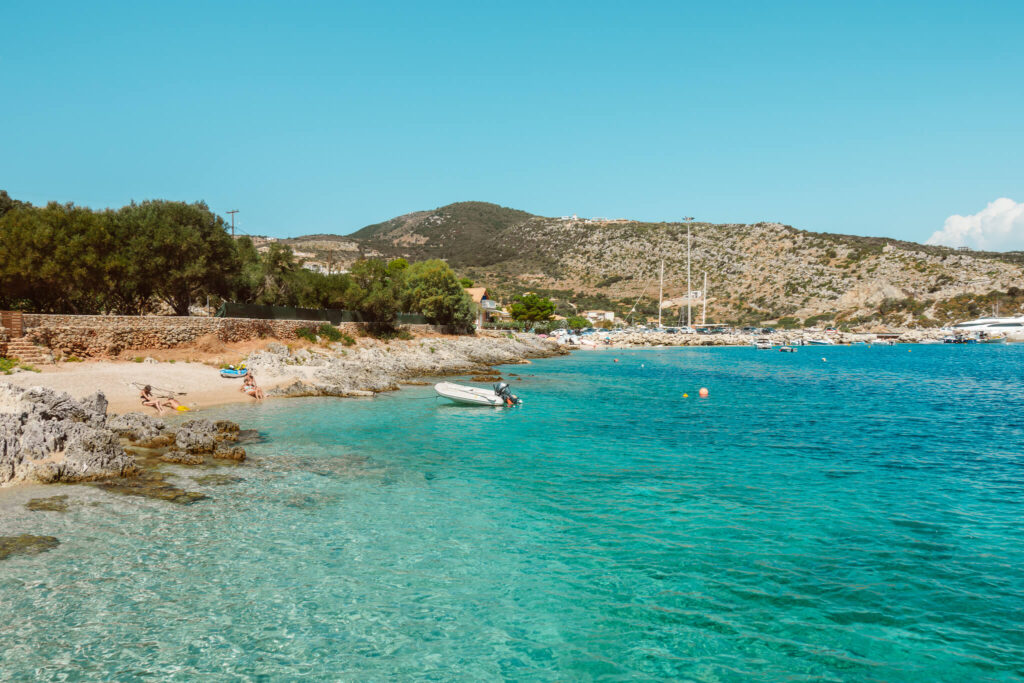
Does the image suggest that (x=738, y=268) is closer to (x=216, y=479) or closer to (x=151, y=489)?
(x=216, y=479)

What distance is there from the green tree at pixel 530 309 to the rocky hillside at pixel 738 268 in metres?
27.2

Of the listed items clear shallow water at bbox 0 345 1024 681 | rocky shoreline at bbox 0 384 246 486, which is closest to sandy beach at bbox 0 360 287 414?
rocky shoreline at bbox 0 384 246 486

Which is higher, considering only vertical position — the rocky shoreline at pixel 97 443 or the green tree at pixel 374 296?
the green tree at pixel 374 296

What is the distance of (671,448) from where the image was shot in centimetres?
2267

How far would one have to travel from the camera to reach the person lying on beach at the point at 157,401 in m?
26.6

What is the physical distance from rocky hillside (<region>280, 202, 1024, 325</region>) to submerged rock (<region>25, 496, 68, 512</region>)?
5127 inches

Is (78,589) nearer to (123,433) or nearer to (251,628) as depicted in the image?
(251,628)

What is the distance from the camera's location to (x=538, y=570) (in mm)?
10953

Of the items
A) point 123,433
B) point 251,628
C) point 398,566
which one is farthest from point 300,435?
point 251,628

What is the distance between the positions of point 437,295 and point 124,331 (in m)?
42.3

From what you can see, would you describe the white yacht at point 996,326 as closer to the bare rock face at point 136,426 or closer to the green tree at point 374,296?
the green tree at point 374,296

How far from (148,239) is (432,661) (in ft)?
137

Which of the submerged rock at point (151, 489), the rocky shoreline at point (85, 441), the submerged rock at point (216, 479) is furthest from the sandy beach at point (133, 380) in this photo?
the submerged rock at point (216, 479)

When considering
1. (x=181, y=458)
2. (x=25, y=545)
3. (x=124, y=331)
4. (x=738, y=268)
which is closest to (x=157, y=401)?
(x=181, y=458)
